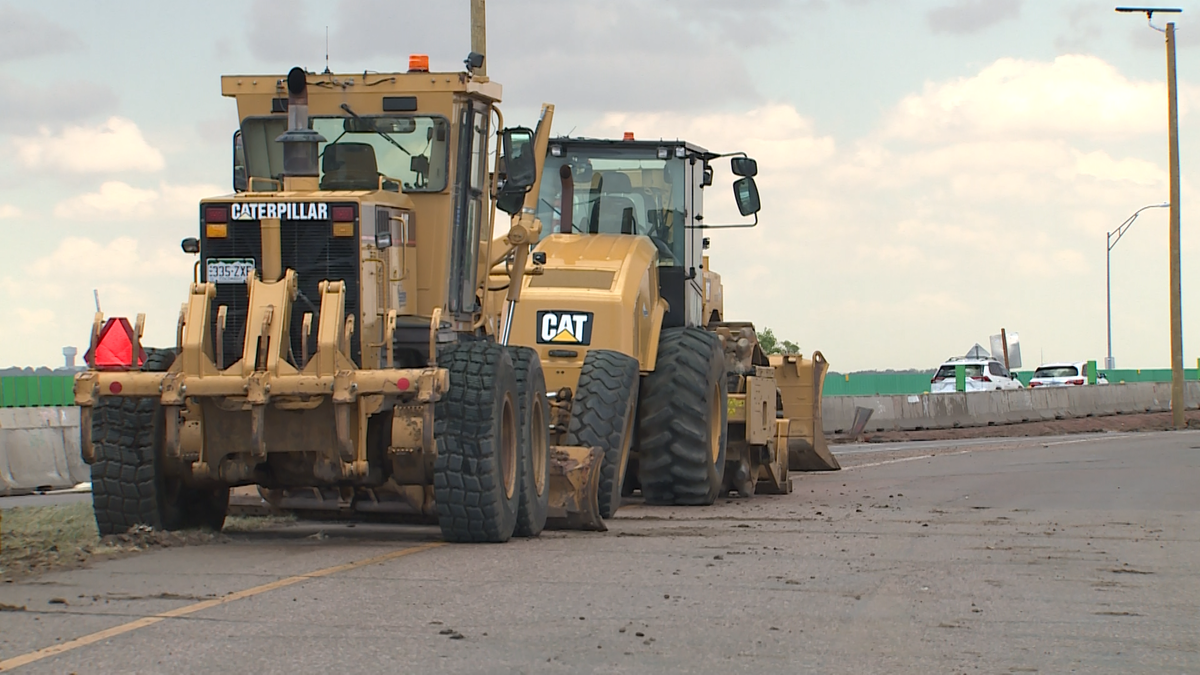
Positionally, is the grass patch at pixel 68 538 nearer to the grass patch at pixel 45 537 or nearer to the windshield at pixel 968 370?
the grass patch at pixel 45 537

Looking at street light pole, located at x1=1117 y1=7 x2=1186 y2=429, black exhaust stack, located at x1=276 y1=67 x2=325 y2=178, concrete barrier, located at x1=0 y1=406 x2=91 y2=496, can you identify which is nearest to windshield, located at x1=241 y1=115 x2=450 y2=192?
black exhaust stack, located at x1=276 y1=67 x2=325 y2=178

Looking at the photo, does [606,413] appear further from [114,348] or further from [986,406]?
[986,406]

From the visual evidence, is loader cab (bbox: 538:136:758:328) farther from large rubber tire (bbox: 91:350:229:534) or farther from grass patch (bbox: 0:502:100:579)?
large rubber tire (bbox: 91:350:229:534)

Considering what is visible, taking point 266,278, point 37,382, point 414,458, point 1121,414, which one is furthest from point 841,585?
point 1121,414

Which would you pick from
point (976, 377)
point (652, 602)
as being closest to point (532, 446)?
point (652, 602)

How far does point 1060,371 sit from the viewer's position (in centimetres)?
4978

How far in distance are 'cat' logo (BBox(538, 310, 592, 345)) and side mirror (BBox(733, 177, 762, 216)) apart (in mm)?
2732

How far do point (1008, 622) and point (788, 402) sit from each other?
12804 mm

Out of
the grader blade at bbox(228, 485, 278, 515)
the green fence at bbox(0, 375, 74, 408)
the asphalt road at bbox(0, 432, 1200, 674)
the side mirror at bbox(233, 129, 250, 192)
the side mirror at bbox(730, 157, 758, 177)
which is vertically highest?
the side mirror at bbox(730, 157, 758, 177)

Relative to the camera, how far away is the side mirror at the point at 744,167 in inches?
673

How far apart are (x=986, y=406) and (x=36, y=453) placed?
25080 mm

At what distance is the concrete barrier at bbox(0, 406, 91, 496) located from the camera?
20656mm

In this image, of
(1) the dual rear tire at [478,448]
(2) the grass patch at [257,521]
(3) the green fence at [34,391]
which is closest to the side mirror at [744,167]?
(1) the dual rear tire at [478,448]

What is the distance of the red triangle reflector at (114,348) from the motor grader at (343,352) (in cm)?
1
